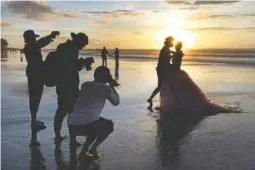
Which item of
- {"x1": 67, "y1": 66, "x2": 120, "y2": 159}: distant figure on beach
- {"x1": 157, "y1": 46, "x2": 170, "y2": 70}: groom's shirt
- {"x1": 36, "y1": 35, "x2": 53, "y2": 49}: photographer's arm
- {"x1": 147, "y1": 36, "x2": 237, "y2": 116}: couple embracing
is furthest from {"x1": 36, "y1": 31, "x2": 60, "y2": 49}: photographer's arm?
{"x1": 157, "y1": 46, "x2": 170, "y2": 70}: groom's shirt

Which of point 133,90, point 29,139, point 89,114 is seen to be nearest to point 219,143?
point 89,114

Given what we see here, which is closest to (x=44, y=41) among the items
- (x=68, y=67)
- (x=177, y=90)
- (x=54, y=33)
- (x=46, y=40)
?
(x=46, y=40)

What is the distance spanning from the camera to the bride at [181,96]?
1055 centimetres

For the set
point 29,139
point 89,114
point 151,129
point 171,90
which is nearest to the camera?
point 89,114

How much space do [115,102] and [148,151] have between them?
127cm

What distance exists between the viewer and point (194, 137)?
7.67 meters

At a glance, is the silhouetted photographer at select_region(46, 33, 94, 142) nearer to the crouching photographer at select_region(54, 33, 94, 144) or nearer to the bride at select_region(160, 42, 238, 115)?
the crouching photographer at select_region(54, 33, 94, 144)

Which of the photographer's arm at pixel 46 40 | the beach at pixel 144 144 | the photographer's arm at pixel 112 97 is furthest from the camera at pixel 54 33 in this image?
the photographer's arm at pixel 112 97

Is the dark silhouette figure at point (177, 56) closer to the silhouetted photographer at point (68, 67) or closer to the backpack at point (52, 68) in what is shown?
the silhouetted photographer at point (68, 67)

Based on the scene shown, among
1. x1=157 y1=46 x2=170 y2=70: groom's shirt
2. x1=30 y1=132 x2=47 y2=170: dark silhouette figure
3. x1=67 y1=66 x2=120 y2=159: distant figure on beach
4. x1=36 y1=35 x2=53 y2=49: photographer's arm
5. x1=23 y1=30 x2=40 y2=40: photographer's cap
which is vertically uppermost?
x1=23 y1=30 x2=40 y2=40: photographer's cap

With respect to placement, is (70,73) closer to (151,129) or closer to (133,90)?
(151,129)

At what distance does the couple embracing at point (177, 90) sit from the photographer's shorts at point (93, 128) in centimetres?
472

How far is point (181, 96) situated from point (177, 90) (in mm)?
198

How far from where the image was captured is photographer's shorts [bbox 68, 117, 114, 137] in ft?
19.0
